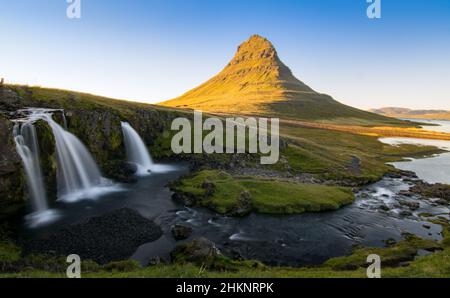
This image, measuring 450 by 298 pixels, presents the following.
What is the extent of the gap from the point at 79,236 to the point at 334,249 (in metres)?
27.6

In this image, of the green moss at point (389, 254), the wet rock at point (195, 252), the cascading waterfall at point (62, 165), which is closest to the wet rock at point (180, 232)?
the wet rock at point (195, 252)

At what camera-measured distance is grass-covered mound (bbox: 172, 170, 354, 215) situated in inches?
1670

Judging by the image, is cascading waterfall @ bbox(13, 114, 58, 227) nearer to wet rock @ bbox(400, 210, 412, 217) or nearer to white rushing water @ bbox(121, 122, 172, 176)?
white rushing water @ bbox(121, 122, 172, 176)

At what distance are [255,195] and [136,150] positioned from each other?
1297 inches

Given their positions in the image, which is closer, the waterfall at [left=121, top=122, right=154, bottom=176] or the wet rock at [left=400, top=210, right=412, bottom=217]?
the wet rock at [left=400, top=210, right=412, bottom=217]

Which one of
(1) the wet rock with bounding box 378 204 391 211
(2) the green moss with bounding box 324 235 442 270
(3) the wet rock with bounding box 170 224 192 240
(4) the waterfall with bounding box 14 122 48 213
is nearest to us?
(2) the green moss with bounding box 324 235 442 270

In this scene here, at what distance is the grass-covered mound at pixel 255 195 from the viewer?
1670 inches

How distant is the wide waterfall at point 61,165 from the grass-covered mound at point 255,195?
546 inches

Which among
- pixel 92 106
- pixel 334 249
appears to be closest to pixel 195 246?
pixel 334 249

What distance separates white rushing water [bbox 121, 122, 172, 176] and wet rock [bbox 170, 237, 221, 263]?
35.4 metres

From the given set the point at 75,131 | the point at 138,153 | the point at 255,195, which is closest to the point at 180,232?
the point at 255,195

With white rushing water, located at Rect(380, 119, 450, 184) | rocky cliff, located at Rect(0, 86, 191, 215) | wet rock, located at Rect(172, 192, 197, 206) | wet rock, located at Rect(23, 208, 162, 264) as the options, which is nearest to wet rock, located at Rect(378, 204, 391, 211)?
wet rock, located at Rect(172, 192, 197, 206)

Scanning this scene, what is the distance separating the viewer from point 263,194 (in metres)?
46.2

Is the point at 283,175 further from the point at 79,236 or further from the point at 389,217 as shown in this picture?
the point at 79,236
